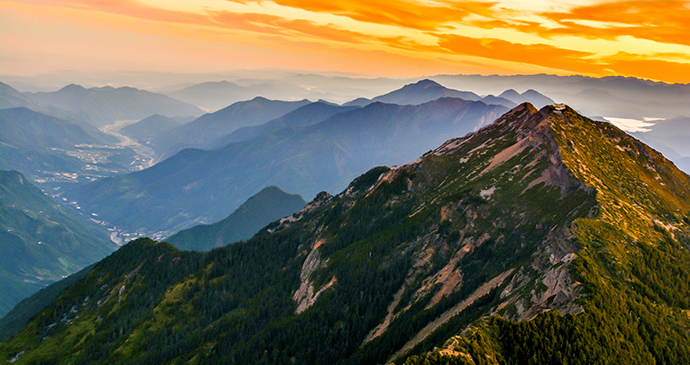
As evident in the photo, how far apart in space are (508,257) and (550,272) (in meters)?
Answer: 39.7

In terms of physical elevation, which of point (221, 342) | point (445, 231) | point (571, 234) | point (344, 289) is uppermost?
point (571, 234)

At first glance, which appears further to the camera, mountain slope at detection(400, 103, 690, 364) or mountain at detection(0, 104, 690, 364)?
mountain at detection(0, 104, 690, 364)

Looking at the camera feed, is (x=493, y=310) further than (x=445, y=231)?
No

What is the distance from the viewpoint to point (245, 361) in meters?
175

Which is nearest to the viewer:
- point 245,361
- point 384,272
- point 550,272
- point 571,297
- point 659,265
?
point 571,297

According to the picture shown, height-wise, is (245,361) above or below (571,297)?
below

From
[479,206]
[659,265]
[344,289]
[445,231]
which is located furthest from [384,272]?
[659,265]

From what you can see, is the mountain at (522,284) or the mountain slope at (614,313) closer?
the mountain slope at (614,313)

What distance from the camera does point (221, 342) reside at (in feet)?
646

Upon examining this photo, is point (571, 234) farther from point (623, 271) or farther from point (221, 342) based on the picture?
point (221, 342)

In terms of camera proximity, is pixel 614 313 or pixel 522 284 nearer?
pixel 614 313

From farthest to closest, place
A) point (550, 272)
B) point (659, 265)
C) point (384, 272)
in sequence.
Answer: point (384, 272) → point (659, 265) → point (550, 272)

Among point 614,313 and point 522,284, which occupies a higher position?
point 614,313

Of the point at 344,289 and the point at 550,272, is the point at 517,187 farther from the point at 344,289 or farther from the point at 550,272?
the point at 344,289
